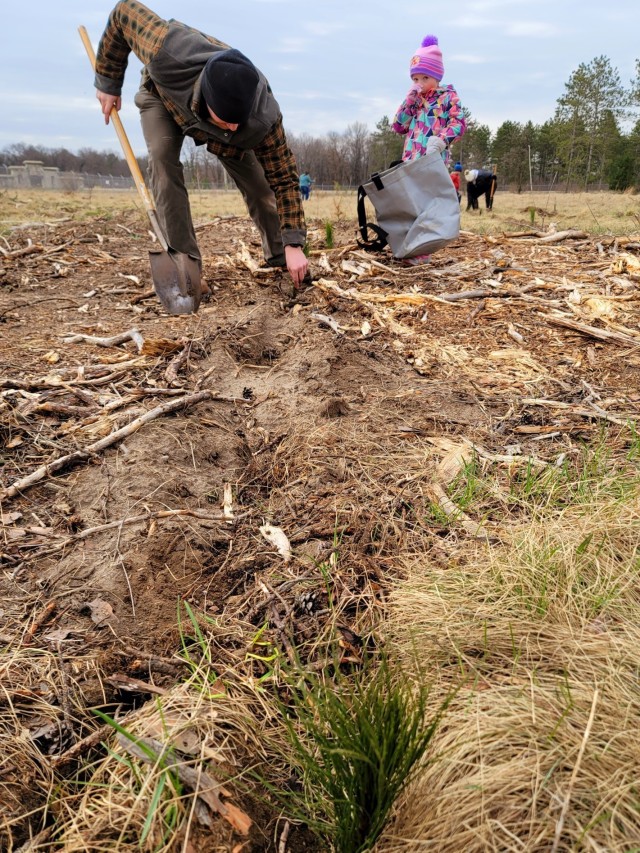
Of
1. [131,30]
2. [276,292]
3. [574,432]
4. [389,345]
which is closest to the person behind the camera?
[574,432]

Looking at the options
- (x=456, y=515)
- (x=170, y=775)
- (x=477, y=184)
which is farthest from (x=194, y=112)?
(x=477, y=184)

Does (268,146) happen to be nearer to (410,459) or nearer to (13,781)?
(410,459)

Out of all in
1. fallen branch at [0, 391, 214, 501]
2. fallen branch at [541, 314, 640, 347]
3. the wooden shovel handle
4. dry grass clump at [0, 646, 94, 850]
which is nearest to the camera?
dry grass clump at [0, 646, 94, 850]

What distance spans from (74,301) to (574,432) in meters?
3.98

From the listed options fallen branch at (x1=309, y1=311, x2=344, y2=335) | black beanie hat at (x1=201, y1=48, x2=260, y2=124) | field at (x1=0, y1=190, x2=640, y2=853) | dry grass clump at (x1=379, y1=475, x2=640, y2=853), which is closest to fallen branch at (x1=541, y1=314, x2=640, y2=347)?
field at (x1=0, y1=190, x2=640, y2=853)

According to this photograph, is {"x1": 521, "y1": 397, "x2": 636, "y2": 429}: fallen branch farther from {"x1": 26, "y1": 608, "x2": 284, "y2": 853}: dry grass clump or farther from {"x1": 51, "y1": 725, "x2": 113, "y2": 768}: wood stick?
{"x1": 51, "y1": 725, "x2": 113, "y2": 768}: wood stick

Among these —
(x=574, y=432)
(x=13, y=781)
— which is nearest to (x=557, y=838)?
(x=13, y=781)

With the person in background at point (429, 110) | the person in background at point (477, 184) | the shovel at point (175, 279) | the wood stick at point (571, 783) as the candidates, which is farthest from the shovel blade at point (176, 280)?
the person in background at point (477, 184)

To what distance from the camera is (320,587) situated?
1.73 m

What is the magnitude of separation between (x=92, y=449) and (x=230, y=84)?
2225mm

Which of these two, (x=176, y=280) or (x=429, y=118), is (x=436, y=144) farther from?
(x=176, y=280)

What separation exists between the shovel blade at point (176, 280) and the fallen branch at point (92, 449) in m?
1.74

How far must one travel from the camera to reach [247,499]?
7.30 feet

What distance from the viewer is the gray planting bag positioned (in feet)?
16.0
